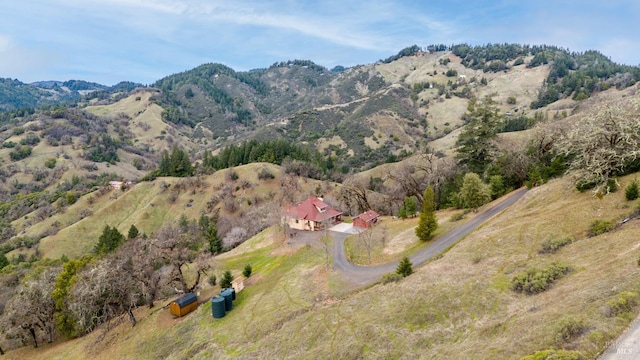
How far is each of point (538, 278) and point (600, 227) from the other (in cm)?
928

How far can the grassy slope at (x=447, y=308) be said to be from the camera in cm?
1977

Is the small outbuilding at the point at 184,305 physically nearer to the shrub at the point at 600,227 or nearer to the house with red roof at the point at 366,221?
the house with red roof at the point at 366,221

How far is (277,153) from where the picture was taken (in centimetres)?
13262

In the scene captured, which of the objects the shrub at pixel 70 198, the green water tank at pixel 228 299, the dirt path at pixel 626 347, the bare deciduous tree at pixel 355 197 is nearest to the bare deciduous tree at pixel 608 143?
the dirt path at pixel 626 347

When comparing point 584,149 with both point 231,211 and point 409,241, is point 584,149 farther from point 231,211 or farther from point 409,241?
point 231,211

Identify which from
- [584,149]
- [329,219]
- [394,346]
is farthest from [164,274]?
[584,149]

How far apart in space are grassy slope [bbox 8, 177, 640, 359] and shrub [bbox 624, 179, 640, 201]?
66cm

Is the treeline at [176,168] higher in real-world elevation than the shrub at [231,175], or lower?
higher

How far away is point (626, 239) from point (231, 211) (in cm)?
9121

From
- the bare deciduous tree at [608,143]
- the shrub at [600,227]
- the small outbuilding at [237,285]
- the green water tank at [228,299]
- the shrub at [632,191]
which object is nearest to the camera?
the shrub at [600,227]

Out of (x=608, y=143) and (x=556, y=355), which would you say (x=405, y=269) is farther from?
(x=608, y=143)

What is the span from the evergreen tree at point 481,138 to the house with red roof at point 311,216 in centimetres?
2595

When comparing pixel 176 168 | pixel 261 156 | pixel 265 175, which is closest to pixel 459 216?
pixel 265 175

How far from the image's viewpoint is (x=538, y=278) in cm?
2466
